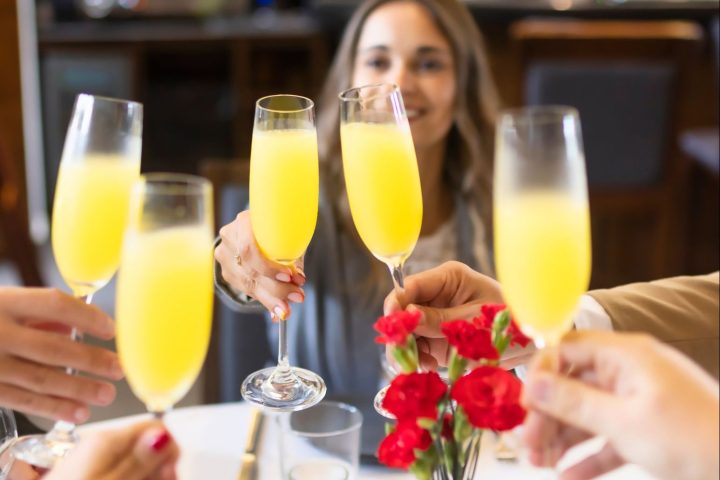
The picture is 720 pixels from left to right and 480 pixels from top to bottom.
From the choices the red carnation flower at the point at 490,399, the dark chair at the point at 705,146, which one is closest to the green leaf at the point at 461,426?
the red carnation flower at the point at 490,399

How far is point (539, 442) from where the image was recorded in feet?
2.66

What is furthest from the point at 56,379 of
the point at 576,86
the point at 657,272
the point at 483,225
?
the point at 657,272

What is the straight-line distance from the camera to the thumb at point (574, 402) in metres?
0.75

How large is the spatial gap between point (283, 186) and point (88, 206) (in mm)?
262

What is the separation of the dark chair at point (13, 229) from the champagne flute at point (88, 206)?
5.33ft

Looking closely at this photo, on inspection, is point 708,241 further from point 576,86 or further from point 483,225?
point 483,225

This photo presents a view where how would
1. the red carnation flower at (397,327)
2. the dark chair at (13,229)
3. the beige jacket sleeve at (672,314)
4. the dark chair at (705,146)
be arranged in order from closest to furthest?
1. the red carnation flower at (397,327)
2. the beige jacket sleeve at (672,314)
3. the dark chair at (13,229)
4. the dark chair at (705,146)

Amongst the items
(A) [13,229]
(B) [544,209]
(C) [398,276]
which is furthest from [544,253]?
(A) [13,229]

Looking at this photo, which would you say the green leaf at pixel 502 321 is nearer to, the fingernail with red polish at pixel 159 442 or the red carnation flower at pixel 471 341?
the red carnation flower at pixel 471 341

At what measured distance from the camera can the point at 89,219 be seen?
1052 millimetres

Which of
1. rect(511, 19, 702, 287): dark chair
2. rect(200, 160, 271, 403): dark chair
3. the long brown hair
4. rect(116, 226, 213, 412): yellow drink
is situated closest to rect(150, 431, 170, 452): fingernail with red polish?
rect(116, 226, 213, 412): yellow drink

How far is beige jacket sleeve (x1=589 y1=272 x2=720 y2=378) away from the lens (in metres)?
1.37

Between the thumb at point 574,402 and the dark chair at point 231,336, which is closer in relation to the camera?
the thumb at point 574,402

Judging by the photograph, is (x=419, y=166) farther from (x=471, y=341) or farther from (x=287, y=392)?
(x=471, y=341)
